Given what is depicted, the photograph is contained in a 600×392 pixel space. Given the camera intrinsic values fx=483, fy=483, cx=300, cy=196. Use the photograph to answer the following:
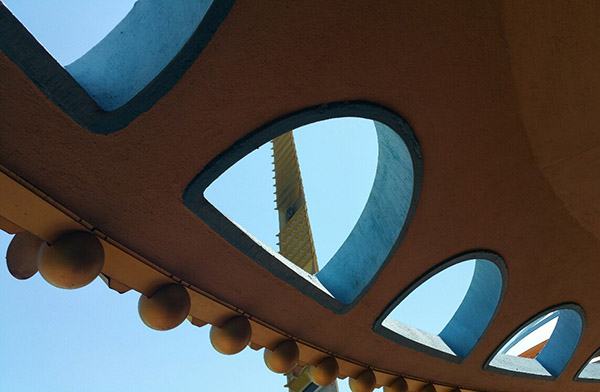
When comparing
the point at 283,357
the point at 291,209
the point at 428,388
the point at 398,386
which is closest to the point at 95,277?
the point at 283,357

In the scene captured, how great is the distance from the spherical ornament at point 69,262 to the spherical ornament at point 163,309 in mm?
581

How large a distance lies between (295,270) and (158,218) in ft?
4.02

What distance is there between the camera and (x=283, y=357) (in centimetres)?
416

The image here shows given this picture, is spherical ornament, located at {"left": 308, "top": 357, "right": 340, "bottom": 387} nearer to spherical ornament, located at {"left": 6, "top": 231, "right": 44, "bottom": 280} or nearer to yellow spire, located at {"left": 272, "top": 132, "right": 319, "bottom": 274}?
spherical ornament, located at {"left": 6, "top": 231, "right": 44, "bottom": 280}

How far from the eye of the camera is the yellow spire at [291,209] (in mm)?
13430

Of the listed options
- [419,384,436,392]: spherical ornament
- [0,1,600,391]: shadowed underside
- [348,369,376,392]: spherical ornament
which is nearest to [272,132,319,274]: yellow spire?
[419,384,436,392]: spherical ornament

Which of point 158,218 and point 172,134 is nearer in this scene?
point 172,134

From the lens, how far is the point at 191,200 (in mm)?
3002

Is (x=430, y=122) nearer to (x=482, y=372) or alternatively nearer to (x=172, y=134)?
(x=172, y=134)

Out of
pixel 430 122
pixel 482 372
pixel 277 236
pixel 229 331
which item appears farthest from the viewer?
pixel 277 236

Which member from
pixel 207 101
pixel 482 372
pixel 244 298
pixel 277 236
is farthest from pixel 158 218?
pixel 277 236

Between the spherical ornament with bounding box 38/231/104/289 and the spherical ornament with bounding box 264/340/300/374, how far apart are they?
1997mm

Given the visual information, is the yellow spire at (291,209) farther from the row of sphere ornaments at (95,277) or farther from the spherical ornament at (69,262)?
the spherical ornament at (69,262)

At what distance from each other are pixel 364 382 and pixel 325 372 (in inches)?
27.5
